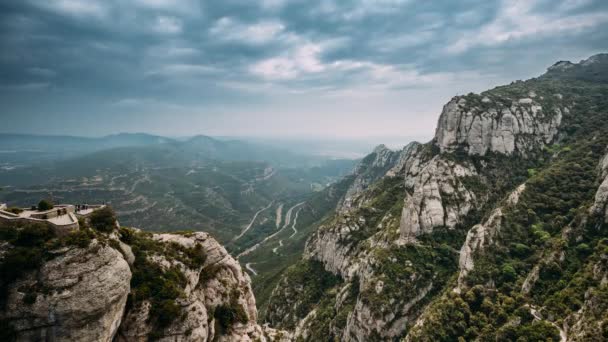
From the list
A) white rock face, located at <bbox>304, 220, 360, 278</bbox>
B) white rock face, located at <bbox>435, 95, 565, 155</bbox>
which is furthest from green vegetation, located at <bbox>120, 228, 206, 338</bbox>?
white rock face, located at <bbox>435, 95, 565, 155</bbox>

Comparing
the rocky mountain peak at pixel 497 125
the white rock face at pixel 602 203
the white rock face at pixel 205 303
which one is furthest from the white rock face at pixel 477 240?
the white rock face at pixel 205 303

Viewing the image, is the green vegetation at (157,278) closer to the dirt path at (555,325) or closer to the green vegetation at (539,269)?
the green vegetation at (539,269)

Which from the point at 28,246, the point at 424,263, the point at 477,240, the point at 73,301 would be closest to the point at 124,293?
the point at 73,301

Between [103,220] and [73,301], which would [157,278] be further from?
[73,301]

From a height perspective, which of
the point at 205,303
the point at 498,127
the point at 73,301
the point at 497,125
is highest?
the point at 497,125

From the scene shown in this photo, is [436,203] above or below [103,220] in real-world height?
below

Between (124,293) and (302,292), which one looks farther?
(302,292)
